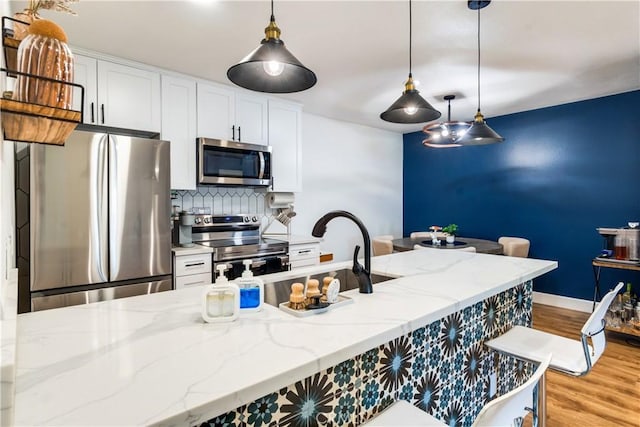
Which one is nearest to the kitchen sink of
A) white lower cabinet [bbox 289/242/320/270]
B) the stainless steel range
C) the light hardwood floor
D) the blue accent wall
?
the stainless steel range

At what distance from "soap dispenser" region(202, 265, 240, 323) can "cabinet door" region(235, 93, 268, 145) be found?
264 cm

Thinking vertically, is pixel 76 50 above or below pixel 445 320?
above

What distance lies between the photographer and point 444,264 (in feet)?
6.98

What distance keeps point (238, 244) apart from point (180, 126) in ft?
4.02

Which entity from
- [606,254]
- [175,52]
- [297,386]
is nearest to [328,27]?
[175,52]

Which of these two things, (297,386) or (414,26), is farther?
(414,26)

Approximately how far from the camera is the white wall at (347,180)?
4.73m

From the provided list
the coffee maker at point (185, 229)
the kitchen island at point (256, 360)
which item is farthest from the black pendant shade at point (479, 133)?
the coffee maker at point (185, 229)

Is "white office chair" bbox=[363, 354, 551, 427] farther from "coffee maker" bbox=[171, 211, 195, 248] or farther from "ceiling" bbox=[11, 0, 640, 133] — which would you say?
"coffee maker" bbox=[171, 211, 195, 248]

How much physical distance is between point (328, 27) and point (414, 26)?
1.92 ft

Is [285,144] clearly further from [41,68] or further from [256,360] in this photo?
[256,360]

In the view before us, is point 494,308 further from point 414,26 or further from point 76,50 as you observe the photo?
point 76,50

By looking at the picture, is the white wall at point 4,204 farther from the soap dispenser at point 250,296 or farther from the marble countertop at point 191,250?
the marble countertop at point 191,250

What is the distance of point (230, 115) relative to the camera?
347 cm
